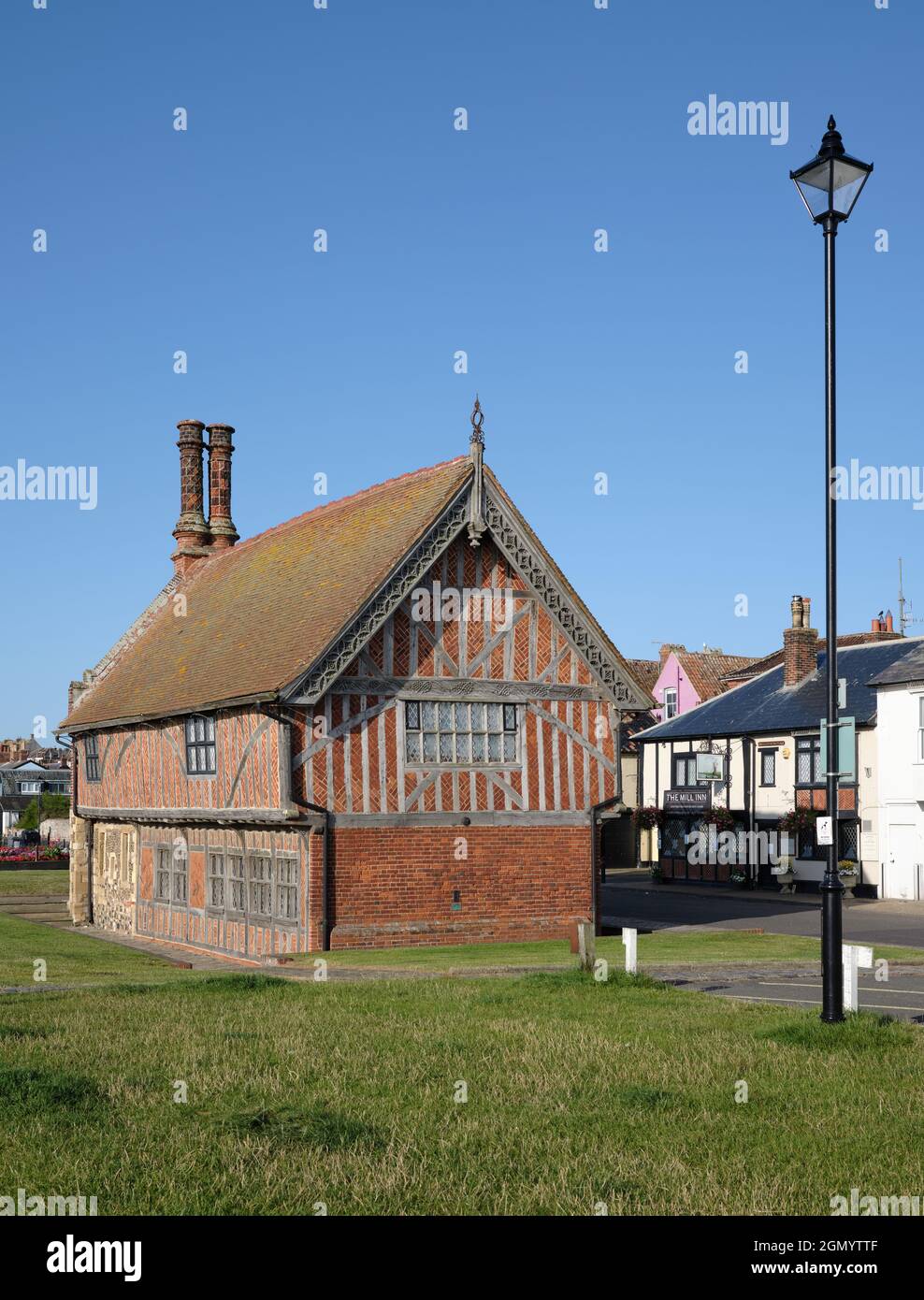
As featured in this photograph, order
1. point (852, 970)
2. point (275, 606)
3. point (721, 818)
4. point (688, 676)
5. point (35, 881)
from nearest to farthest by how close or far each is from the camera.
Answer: point (852, 970)
point (275, 606)
point (35, 881)
point (721, 818)
point (688, 676)

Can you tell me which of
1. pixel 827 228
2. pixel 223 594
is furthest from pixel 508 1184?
pixel 223 594

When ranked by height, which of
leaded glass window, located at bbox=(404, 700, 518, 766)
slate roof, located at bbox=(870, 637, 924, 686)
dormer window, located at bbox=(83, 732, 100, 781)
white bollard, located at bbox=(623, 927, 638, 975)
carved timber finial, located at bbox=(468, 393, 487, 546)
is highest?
carved timber finial, located at bbox=(468, 393, 487, 546)

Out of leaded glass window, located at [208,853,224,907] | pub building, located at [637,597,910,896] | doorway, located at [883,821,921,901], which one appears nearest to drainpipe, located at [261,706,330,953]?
leaded glass window, located at [208,853,224,907]

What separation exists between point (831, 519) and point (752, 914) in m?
24.9

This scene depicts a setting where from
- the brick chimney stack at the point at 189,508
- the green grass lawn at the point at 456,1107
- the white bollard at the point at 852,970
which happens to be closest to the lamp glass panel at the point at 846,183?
the white bollard at the point at 852,970

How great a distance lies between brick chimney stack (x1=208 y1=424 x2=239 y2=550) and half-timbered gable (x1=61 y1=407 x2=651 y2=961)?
27.5 ft

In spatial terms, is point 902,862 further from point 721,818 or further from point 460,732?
point 460,732

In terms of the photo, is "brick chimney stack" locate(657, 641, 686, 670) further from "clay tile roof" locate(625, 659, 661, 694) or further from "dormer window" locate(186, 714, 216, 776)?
"dormer window" locate(186, 714, 216, 776)

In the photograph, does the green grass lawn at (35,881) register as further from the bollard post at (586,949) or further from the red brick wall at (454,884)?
the bollard post at (586,949)

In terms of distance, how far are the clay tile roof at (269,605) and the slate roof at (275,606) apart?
1.3 inches

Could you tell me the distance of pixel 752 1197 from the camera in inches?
290

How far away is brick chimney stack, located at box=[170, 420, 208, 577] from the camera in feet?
124

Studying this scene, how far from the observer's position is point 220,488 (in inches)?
1513

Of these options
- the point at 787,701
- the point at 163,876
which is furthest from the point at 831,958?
the point at 787,701
